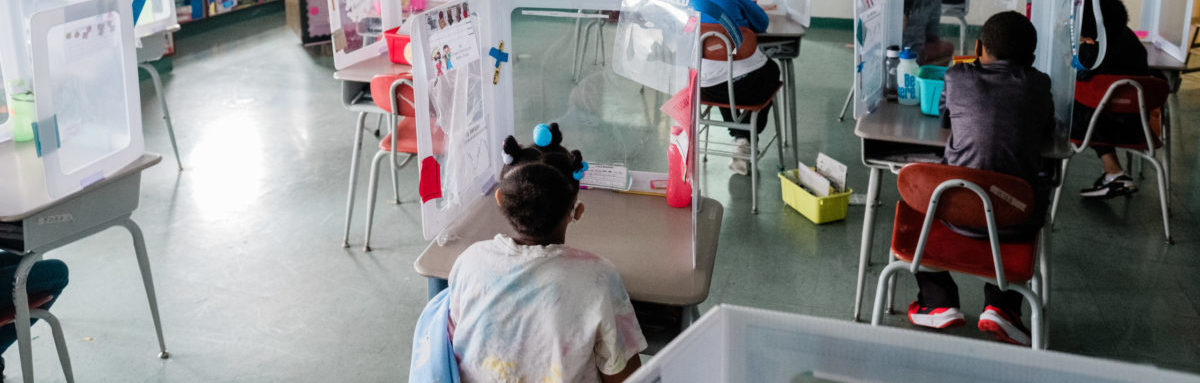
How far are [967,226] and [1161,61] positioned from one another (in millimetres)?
1761

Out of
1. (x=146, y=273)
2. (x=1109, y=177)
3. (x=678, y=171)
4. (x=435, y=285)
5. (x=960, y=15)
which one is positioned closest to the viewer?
(x=435, y=285)

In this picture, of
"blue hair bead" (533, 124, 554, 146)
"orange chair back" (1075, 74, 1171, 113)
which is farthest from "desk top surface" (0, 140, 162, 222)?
"orange chair back" (1075, 74, 1171, 113)

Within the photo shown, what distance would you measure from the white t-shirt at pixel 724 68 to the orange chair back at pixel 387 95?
1227 mm

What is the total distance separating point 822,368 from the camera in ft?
3.07

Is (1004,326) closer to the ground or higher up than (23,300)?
closer to the ground

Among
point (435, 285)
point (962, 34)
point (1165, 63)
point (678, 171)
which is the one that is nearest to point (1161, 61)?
point (1165, 63)

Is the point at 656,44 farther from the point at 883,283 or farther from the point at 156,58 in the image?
the point at 156,58

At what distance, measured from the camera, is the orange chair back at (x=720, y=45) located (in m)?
3.64

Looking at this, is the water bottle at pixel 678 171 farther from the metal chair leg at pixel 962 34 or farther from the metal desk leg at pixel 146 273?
the metal chair leg at pixel 962 34

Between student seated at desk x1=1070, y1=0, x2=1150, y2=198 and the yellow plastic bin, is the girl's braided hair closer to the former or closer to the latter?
the yellow plastic bin

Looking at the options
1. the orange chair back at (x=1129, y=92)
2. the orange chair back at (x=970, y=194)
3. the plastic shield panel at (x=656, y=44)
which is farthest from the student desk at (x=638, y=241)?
the orange chair back at (x=1129, y=92)

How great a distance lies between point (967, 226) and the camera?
263 centimetres

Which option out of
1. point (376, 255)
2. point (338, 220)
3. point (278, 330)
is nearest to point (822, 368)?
point (278, 330)

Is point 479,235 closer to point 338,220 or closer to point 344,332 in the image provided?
point 344,332
